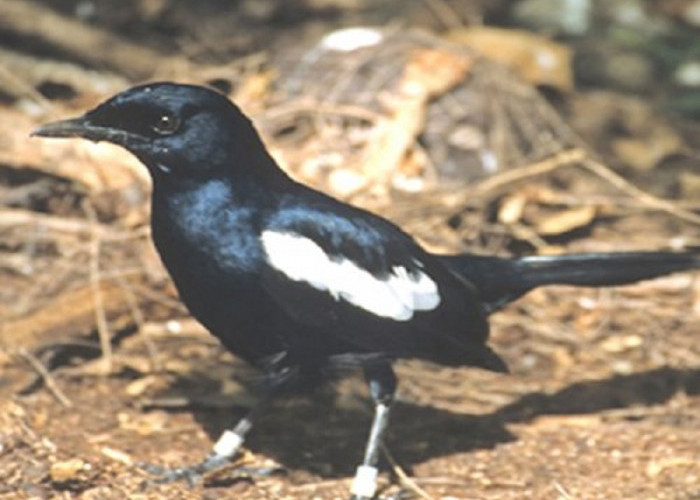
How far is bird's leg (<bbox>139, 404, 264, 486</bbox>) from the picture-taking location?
175 inches

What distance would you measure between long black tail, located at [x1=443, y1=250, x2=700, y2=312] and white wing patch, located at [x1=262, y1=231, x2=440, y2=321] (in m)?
0.35

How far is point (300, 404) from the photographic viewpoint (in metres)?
5.13

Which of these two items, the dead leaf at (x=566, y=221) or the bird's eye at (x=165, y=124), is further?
the dead leaf at (x=566, y=221)

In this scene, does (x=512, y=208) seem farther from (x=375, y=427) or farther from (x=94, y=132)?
(x=94, y=132)

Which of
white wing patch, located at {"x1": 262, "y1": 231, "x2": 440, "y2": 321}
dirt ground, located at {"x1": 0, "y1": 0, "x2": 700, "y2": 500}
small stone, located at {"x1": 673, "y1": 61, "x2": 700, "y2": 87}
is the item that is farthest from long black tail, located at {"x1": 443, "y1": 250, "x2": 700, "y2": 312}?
small stone, located at {"x1": 673, "y1": 61, "x2": 700, "y2": 87}

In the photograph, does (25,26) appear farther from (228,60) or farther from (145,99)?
(145,99)

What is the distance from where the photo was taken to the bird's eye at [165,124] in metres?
4.17

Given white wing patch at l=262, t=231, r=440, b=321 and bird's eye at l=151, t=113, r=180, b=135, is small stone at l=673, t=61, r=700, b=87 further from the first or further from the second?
bird's eye at l=151, t=113, r=180, b=135

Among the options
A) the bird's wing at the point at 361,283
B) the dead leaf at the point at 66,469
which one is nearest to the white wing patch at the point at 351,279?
the bird's wing at the point at 361,283

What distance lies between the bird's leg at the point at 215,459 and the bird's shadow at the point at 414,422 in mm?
158

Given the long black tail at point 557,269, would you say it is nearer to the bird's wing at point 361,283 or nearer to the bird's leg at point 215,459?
the bird's wing at point 361,283

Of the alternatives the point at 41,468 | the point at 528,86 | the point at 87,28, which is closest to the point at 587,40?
the point at 528,86

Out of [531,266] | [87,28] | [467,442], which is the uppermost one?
[87,28]

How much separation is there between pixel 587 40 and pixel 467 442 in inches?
137
